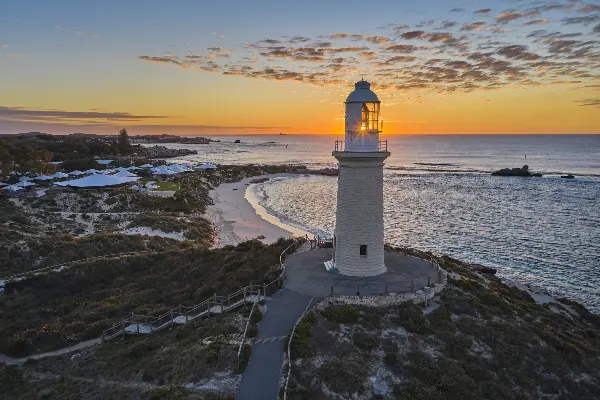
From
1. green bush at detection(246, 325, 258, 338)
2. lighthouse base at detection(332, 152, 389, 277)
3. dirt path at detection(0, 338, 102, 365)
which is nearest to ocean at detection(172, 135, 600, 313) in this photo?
lighthouse base at detection(332, 152, 389, 277)

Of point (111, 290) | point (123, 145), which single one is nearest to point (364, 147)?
point (111, 290)

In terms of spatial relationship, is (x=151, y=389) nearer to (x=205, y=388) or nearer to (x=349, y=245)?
(x=205, y=388)

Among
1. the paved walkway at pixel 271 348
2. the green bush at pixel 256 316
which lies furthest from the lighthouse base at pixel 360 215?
the green bush at pixel 256 316

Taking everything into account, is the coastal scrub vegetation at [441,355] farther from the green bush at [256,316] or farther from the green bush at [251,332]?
the green bush at [256,316]

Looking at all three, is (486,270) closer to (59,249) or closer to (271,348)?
(271,348)

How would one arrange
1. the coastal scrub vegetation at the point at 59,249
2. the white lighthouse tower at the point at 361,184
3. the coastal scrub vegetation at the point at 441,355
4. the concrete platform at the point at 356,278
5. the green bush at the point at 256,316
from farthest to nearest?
the coastal scrub vegetation at the point at 59,249, the white lighthouse tower at the point at 361,184, the concrete platform at the point at 356,278, the green bush at the point at 256,316, the coastal scrub vegetation at the point at 441,355
